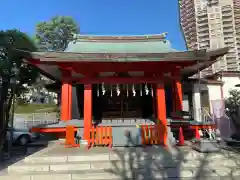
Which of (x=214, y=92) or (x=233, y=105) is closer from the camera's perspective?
(x=214, y=92)

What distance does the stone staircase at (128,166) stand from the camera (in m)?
5.88

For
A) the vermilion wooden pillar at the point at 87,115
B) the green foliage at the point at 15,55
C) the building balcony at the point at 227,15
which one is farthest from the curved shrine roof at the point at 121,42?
the building balcony at the point at 227,15

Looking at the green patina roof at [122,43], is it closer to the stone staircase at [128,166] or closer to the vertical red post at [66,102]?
the vertical red post at [66,102]

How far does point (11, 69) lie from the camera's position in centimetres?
1055

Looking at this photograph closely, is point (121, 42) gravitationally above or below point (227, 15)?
below

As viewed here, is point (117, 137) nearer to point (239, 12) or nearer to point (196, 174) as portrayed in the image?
point (196, 174)

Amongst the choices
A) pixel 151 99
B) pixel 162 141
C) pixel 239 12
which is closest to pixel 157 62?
pixel 162 141

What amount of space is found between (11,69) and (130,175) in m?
7.99

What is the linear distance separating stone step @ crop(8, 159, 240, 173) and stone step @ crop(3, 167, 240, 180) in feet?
0.61

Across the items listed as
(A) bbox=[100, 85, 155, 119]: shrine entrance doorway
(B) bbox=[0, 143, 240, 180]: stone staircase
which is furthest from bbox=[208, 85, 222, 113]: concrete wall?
(B) bbox=[0, 143, 240, 180]: stone staircase

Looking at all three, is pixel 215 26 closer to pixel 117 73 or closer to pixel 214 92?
pixel 214 92

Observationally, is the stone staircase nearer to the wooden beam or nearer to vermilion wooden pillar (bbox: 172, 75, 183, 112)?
the wooden beam

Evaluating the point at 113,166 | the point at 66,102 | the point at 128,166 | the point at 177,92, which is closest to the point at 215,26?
the point at 177,92

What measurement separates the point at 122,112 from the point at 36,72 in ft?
17.5
